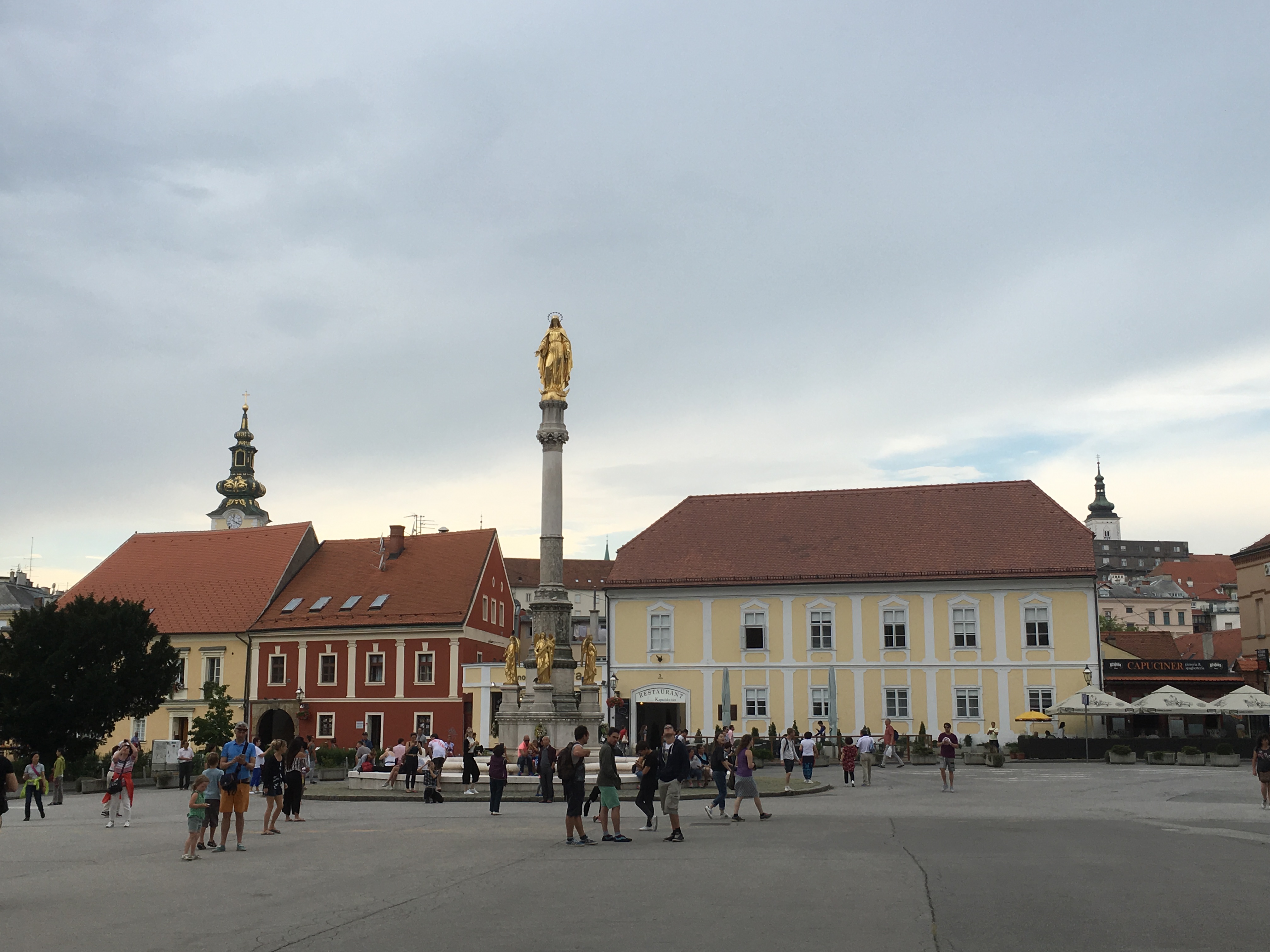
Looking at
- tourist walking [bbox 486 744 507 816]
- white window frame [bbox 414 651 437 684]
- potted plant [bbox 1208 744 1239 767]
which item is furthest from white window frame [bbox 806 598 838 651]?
tourist walking [bbox 486 744 507 816]

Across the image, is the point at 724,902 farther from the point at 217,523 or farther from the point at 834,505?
the point at 217,523

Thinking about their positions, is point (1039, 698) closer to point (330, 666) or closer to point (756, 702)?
point (756, 702)

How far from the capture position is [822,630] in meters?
51.5

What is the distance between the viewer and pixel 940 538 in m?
52.1

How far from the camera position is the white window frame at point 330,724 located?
53469 millimetres

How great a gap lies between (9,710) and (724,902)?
3979cm

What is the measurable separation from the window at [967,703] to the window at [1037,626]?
2.98 meters

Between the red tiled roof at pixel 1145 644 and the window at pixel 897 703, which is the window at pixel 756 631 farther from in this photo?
the red tiled roof at pixel 1145 644

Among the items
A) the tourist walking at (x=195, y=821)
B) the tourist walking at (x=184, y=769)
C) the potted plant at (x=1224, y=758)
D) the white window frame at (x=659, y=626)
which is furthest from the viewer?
the white window frame at (x=659, y=626)

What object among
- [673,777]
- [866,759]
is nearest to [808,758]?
[866,759]

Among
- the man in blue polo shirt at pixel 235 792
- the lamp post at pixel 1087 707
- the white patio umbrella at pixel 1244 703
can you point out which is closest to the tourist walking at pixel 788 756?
the man in blue polo shirt at pixel 235 792

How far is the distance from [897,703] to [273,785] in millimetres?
35641

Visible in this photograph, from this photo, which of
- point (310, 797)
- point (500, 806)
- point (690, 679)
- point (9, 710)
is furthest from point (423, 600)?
point (500, 806)

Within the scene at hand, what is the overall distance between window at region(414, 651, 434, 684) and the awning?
84.8 feet
